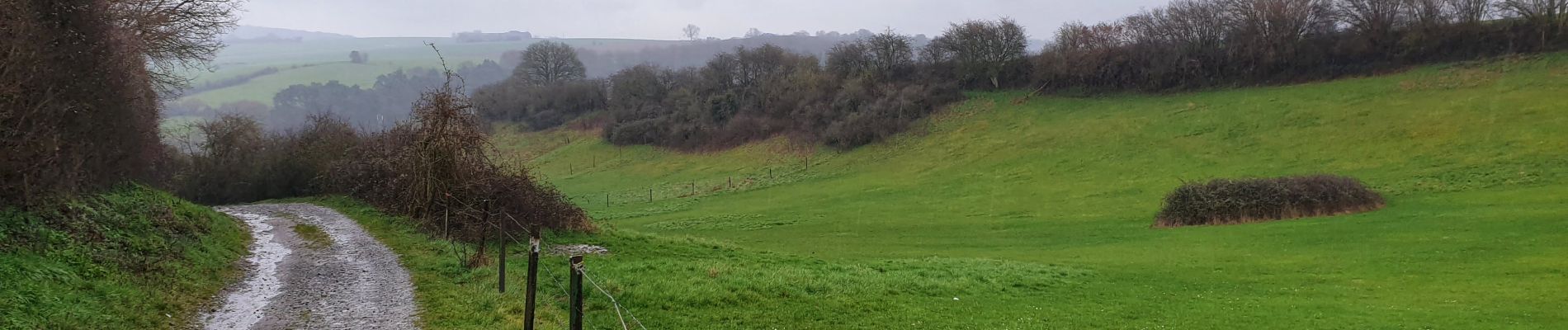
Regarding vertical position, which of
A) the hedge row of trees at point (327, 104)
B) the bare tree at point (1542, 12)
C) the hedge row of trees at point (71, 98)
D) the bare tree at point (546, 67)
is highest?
the bare tree at point (1542, 12)

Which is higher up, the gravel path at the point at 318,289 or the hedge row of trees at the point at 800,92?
the hedge row of trees at the point at 800,92

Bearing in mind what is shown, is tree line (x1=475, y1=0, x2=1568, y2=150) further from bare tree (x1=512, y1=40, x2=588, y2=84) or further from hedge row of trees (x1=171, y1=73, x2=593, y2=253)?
hedge row of trees (x1=171, y1=73, x2=593, y2=253)

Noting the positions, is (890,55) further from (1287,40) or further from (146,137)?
(146,137)

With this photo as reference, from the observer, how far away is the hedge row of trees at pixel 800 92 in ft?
235

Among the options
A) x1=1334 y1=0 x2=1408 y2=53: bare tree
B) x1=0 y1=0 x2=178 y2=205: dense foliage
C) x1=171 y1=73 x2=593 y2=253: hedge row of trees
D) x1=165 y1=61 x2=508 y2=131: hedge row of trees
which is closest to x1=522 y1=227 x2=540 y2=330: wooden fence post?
x1=171 y1=73 x2=593 y2=253: hedge row of trees

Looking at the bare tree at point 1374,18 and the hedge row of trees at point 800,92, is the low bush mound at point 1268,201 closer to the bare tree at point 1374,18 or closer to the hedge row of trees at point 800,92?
the bare tree at point 1374,18

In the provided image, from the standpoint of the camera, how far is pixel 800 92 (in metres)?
80.9

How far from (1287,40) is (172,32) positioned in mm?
70212

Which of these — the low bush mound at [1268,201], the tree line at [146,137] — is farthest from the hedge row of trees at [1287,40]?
the tree line at [146,137]

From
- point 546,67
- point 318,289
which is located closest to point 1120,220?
point 318,289

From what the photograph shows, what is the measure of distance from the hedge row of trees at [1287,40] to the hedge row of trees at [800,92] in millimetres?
8033

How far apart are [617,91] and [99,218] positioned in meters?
87.1

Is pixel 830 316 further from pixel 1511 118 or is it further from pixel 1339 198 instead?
pixel 1511 118

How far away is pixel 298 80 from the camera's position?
Answer: 597 ft
